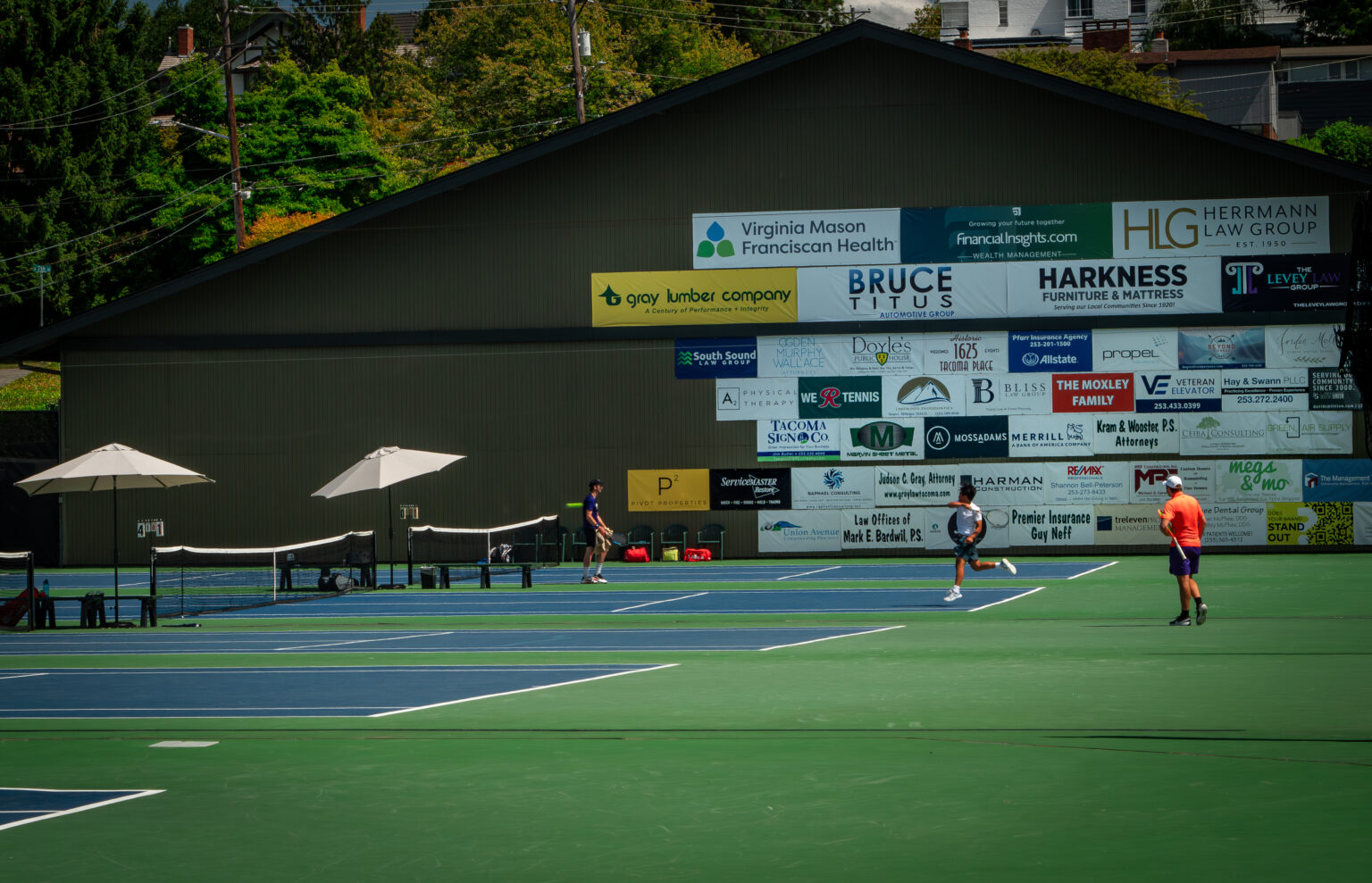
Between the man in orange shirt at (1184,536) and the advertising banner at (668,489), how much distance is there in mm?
17685

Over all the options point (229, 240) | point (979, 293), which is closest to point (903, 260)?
point (979, 293)

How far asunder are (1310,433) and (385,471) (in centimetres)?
1995

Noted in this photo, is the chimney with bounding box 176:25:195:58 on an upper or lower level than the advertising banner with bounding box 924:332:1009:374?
upper

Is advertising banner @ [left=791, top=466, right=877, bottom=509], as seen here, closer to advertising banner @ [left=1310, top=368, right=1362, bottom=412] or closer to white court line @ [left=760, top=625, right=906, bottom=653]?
advertising banner @ [left=1310, top=368, right=1362, bottom=412]

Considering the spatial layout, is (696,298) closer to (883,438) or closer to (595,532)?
(883,438)

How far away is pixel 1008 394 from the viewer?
3419 centimetres

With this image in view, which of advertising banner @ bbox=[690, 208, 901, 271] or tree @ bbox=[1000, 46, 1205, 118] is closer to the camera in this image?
advertising banner @ bbox=[690, 208, 901, 271]

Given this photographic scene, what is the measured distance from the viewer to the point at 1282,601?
854 inches

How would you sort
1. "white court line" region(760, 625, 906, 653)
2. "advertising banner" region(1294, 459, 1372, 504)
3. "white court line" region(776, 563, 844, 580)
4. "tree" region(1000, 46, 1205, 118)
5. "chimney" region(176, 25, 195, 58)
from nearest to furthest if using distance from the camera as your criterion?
"white court line" region(760, 625, 906, 653) → "white court line" region(776, 563, 844, 580) → "advertising banner" region(1294, 459, 1372, 504) → "tree" region(1000, 46, 1205, 118) → "chimney" region(176, 25, 195, 58)

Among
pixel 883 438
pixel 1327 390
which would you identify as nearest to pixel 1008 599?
pixel 883 438

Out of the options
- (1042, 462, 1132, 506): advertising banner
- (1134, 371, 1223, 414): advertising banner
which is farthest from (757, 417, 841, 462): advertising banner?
(1134, 371, 1223, 414): advertising banner

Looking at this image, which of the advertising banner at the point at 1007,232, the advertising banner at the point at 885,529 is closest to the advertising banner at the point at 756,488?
the advertising banner at the point at 885,529

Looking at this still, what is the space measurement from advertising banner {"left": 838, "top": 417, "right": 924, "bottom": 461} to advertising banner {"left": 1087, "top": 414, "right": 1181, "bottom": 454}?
3.87 meters

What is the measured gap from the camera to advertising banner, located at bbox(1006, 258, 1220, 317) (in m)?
33.8
